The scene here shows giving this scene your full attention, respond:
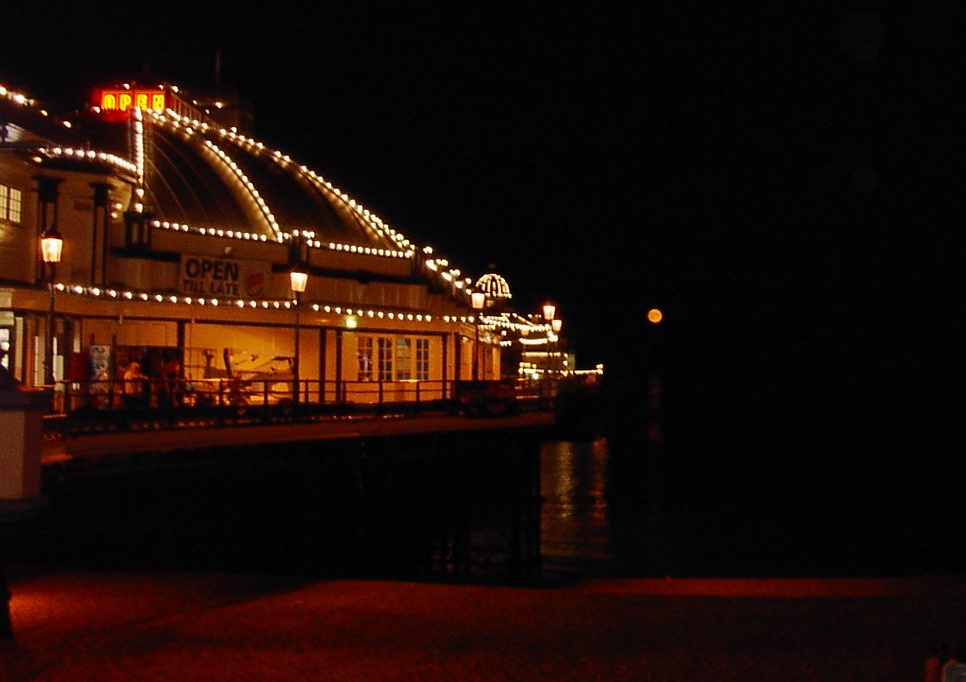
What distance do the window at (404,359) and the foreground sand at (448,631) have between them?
2638 centimetres

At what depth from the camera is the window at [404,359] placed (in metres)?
39.0

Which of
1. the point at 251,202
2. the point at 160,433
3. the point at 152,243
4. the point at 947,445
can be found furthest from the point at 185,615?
the point at 947,445

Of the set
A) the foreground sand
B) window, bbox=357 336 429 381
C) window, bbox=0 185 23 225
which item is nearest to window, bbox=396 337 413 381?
window, bbox=357 336 429 381

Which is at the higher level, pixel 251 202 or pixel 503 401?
pixel 251 202

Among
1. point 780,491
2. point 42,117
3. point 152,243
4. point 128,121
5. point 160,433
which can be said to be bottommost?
point 780,491

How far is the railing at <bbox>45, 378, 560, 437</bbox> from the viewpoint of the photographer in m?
21.3

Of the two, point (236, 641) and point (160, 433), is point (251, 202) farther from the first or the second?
point (236, 641)

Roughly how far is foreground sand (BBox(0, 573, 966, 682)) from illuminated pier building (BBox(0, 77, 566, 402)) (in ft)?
38.9

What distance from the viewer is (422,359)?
40.2 metres

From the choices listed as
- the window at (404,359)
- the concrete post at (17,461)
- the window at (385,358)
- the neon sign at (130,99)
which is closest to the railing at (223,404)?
the window at (385,358)

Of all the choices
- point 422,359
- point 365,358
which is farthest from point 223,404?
point 422,359

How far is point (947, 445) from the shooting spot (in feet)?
313

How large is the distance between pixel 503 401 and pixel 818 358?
13813 cm

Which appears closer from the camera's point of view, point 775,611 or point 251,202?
point 775,611
